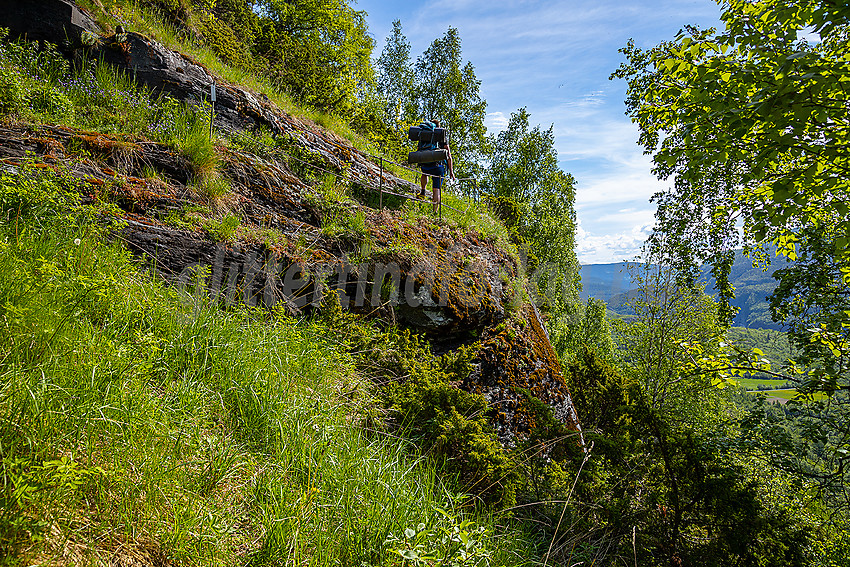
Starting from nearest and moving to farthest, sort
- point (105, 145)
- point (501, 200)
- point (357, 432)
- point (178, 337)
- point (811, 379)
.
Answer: point (178, 337) < point (357, 432) < point (105, 145) < point (811, 379) < point (501, 200)

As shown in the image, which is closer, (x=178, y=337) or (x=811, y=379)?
(x=178, y=337)

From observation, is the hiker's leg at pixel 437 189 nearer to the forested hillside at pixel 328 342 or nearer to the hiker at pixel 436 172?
the hiker at pixel 436 172

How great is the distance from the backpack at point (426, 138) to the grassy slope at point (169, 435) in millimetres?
Result: 5436

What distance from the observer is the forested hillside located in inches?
73.7

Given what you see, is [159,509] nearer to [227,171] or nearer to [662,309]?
[227,171]

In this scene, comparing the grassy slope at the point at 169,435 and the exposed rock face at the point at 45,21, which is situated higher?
the exposed rock face at the point at 45,21

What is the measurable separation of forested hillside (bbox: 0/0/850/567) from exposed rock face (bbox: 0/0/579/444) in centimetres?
4

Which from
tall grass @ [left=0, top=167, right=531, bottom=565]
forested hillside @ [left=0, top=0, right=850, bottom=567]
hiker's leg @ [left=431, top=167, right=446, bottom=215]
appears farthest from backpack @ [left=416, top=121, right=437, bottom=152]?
tall grass @ [left=0, top=167, right=531, bottom=565]

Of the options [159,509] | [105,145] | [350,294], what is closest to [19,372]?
[159,509]

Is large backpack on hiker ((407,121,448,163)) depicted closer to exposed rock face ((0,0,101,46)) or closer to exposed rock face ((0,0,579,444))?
exposed rock face ((0,0,579,444))

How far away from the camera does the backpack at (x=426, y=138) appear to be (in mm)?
7824

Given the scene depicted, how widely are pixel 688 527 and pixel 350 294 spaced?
4070 millimetres

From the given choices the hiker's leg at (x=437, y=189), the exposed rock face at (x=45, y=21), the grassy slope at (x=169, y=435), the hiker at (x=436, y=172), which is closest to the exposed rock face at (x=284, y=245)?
the exposed rock face at (x=45, y=21)

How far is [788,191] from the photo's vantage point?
3.18 metres
